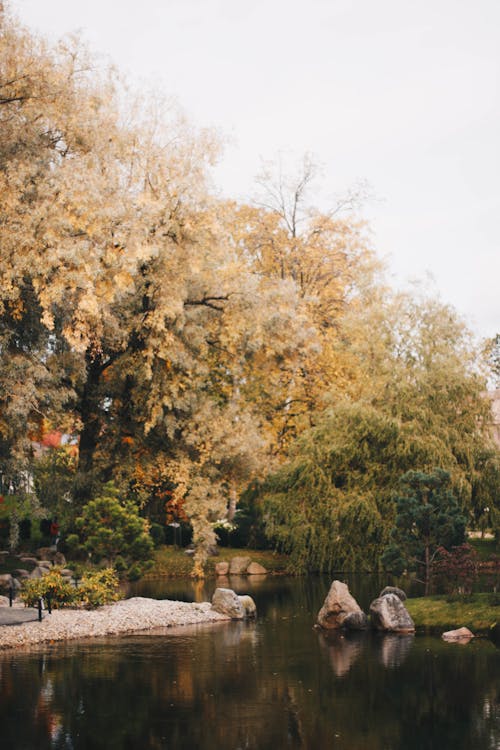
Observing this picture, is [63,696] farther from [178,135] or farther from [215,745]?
[178,135]

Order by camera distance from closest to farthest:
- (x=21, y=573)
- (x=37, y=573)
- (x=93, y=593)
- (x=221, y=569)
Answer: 1. (x=93, y=593)
2. (x=37, y=573)
3. (x=21, y=573)
4. (x=221, y=569)

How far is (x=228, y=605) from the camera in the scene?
Answer: 18578mm

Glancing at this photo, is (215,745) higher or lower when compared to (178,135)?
lower

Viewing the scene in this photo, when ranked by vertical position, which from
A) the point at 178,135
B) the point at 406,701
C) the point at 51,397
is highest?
the point at 178,135

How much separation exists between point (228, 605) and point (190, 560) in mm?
13034

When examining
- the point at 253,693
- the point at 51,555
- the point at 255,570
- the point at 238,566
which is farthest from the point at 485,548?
the point at 253,693

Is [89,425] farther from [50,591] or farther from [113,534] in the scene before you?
[50,591]

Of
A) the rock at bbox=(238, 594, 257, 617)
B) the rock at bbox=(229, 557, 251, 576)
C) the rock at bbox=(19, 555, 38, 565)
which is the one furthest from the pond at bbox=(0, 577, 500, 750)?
the rock at bbox=(229, 557, 251, 576)

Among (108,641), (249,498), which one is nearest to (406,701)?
(108,641)

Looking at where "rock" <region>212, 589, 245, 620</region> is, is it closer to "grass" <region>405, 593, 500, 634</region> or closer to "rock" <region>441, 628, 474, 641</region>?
"grass" <region>405, 593, 500, 634</region>

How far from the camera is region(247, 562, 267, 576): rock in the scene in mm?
30594

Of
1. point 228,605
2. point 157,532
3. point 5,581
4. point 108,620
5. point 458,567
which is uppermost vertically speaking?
point 157,532

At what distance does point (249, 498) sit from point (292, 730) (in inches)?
962

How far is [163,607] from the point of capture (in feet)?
62.7
